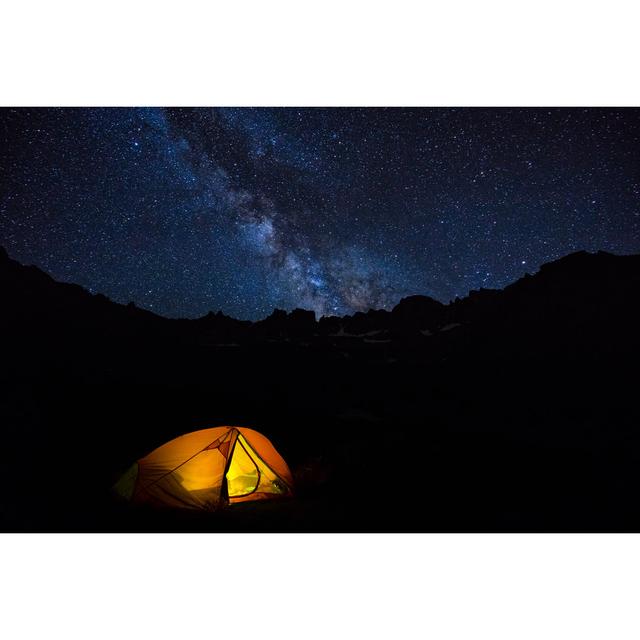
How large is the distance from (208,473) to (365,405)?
24.1m

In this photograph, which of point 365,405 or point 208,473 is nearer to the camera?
point 208,473

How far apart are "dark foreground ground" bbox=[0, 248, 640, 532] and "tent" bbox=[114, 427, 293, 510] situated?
0.29 meters

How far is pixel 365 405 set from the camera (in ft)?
93.1

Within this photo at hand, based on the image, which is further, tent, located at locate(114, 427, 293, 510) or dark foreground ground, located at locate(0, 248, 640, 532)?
dark foreground ground, located at locate(0, 248, 640, 532)

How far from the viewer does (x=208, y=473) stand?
18.3ft

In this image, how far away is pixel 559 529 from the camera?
5.72m

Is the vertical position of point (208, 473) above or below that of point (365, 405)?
below

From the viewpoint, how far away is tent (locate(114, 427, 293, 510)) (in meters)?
5.40

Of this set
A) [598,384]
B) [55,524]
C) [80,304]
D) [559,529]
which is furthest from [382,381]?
[80,304]

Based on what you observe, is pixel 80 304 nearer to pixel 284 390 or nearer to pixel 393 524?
pixel 284 390

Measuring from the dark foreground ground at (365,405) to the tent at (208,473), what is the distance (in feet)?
0.95

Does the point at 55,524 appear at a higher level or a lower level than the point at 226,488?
lower

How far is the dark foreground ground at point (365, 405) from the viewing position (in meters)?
6.02

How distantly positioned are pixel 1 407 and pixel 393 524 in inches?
780
